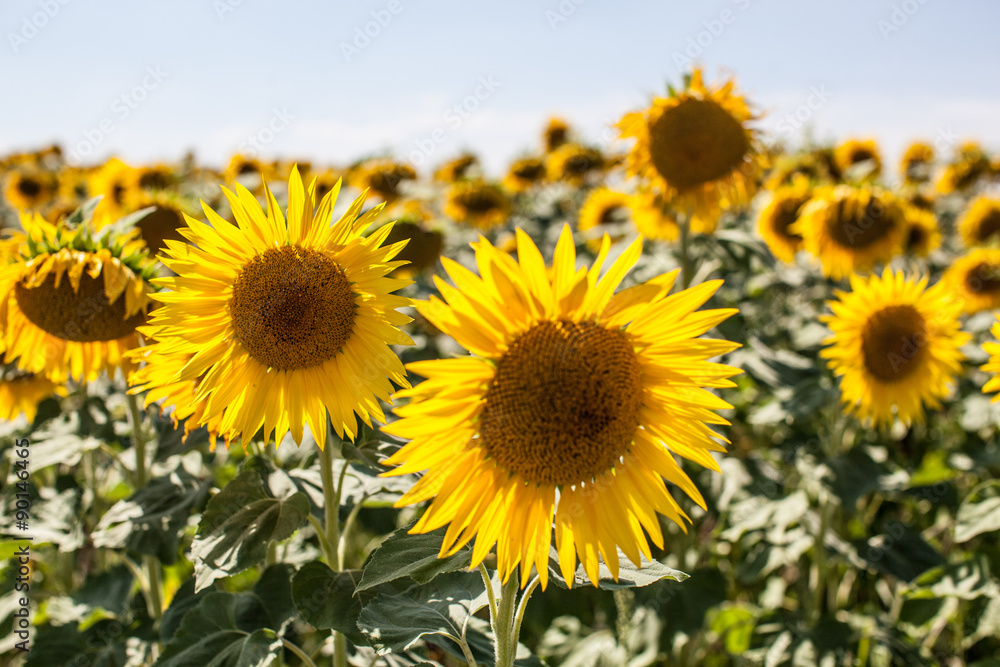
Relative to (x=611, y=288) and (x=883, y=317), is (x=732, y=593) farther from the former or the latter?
(x=611, y=288)

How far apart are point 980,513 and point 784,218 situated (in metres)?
2.32

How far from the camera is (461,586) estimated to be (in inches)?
70.6

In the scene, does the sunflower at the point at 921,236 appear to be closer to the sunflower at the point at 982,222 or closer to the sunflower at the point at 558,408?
the sunflower at the point at 982,222

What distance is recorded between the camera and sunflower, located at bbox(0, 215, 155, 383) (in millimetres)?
2100

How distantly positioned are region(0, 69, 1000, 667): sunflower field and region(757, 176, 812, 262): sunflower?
0.11 ft

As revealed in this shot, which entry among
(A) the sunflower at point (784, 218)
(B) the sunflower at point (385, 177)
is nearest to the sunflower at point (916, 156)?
(A) the sunflower at point (784, 218)

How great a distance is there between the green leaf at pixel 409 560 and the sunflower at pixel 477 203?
18.1 feet

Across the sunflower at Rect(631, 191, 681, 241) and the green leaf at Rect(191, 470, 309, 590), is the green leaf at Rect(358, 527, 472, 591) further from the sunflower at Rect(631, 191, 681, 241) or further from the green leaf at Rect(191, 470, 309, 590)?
the sunflower at Rect(631, 191, 681, 241)

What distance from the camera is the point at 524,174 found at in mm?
8539

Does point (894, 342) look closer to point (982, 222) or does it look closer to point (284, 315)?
point (284, 315)

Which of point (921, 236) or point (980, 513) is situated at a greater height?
point (921, 236)

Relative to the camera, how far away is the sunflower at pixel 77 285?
6.89 feet

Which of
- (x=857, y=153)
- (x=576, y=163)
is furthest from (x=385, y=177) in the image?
(x=857, y=153)

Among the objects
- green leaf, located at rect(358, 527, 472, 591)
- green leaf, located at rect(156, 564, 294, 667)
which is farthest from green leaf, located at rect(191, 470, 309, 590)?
green leaf, located at rect(358, 527, 472, 591)
